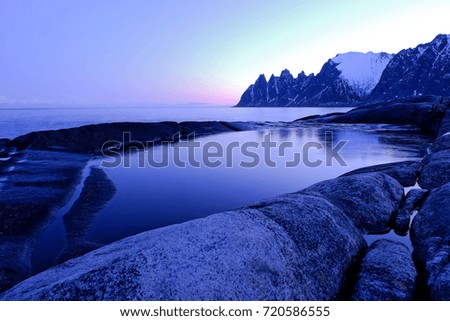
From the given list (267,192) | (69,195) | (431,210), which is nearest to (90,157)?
(69,195)

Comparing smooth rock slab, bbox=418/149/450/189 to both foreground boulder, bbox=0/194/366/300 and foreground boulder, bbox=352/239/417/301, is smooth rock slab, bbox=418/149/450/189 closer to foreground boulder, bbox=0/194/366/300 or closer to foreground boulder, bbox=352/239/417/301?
foreground boulder, bbox=352/239/417/301

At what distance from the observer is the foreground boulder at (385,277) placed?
5070 millimetres

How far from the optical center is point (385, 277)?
539 centimetres

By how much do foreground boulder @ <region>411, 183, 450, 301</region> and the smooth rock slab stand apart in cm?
346

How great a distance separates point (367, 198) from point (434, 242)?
3055mm

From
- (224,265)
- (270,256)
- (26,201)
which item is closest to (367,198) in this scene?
(270,256)

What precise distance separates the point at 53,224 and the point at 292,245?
9140mm

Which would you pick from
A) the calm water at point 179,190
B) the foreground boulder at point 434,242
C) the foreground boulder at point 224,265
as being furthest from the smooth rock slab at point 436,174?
the foreground boulder at point 224,265

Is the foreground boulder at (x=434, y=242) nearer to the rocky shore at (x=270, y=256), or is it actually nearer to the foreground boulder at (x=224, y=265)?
the rocky shore at (x=270, y=256)

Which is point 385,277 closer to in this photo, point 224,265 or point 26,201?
point 224,265

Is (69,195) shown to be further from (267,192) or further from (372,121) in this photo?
(372,121)

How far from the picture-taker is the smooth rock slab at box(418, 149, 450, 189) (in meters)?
12.7

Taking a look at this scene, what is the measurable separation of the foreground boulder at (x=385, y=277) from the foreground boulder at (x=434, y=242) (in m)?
0.31

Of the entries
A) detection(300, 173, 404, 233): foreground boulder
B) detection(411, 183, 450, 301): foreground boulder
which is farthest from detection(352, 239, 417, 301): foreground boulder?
detection(300, 173, 404, 233): foreground boulder
